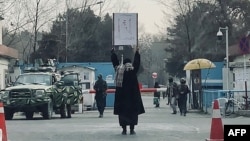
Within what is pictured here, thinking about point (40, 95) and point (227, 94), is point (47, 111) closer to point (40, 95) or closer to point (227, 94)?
point (40, 95)

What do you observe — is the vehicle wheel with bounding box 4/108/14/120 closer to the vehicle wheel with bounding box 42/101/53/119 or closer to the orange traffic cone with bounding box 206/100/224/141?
the vehicle wheel with bounding box 42/101/53/119

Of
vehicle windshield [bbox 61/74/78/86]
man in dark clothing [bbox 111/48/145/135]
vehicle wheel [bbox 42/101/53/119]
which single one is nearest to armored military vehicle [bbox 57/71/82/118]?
vehicle windshield [bbox 61/74/78/86]

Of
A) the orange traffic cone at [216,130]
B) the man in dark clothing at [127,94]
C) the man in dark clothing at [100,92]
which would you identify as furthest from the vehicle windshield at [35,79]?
the orange traffic cone at [216,130]

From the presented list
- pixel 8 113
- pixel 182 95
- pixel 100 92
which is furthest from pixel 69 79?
pixel 182 95

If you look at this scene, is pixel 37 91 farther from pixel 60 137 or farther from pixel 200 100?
pixel 200 100

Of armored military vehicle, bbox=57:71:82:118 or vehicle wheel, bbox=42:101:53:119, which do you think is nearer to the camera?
vehicle wheel, bbox=42:101:53:119

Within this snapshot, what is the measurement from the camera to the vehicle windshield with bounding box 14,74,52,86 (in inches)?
1048

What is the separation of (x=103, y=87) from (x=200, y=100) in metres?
8.56

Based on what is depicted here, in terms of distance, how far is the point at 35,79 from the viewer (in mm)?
26766

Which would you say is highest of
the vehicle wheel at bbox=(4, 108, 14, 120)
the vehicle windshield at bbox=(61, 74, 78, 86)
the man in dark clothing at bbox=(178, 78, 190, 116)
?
the vehicle windshield at bbox=(61, 74, 78, 86)

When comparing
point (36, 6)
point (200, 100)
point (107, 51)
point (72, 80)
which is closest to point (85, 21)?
point (107, 51)

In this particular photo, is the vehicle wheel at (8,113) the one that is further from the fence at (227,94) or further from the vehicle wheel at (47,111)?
the fence at (227,94)

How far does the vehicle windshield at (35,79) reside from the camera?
87.3ft

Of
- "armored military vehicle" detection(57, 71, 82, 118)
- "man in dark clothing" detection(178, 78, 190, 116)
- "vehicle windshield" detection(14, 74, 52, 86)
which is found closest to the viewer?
"vehicle windshield" detection(14, 74, 52, 86)
